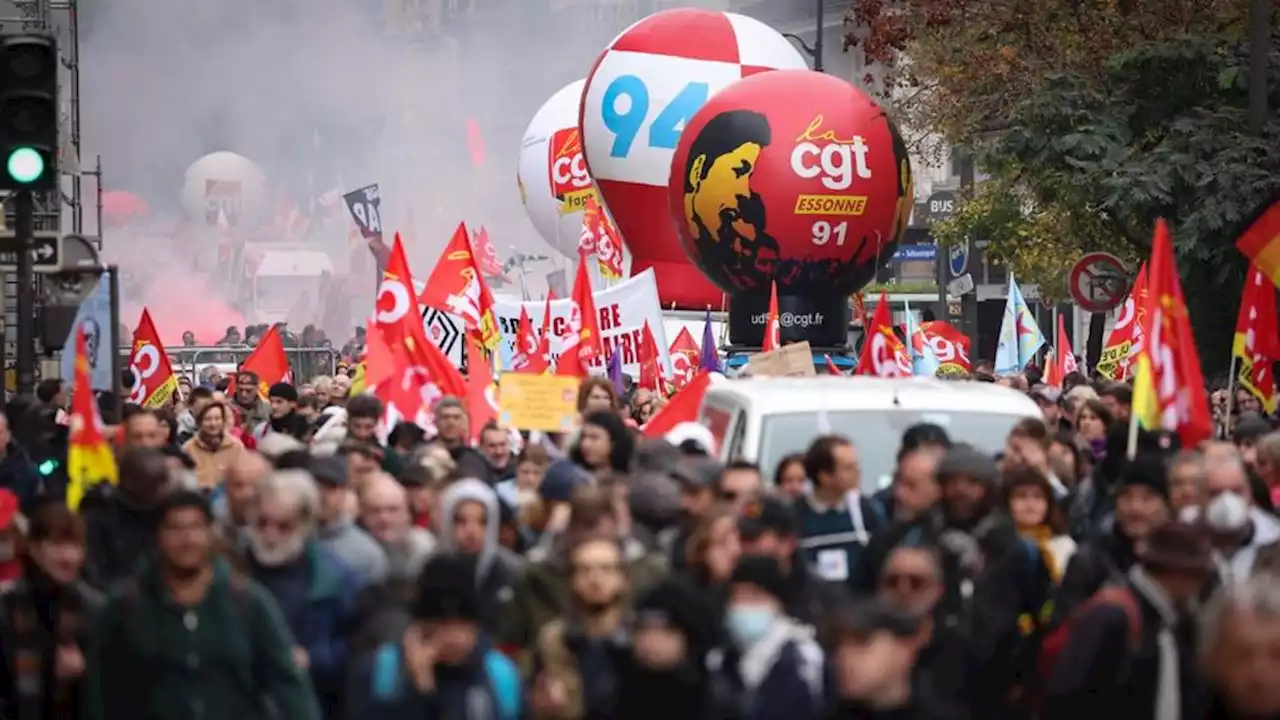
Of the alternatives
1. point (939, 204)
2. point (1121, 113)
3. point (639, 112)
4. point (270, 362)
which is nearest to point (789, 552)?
point (270, 362)

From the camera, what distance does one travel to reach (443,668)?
271 inches

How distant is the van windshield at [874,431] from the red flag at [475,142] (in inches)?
2538

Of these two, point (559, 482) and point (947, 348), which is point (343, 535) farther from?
point (947, 348)

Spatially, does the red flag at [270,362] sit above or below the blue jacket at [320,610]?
above

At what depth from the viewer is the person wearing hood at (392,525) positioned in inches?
346

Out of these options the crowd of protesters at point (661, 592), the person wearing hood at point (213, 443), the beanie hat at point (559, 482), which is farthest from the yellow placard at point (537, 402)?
the beanie hat at point (559, 482)

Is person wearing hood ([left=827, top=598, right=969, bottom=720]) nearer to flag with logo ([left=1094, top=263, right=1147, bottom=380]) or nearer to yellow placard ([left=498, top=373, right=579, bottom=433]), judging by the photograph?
yellow placard ([left=498, top=373, right=579, bottom=433])

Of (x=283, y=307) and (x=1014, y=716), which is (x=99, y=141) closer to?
(x=283, y=307)

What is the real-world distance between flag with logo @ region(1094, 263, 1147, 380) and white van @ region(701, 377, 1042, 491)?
1062 cm

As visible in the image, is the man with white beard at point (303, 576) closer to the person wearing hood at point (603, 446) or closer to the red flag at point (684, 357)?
the person wearing hood at point (603, 446)

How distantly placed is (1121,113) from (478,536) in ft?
56.0

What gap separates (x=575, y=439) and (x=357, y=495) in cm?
193

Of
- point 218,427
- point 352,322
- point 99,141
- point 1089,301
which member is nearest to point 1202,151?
point 1089,301

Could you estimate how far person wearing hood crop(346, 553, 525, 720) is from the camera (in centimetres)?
686
